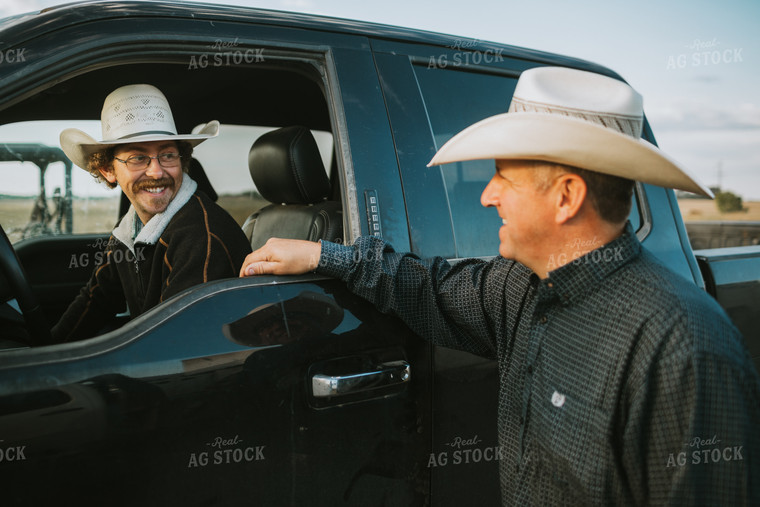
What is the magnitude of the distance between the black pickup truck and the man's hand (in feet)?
0.13

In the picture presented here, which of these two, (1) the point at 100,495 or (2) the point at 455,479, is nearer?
(1) the point at 100,495

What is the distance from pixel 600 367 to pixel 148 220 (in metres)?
1.66

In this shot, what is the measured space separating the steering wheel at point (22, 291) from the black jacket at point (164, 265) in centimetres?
34

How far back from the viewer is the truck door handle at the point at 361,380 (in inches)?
56.9

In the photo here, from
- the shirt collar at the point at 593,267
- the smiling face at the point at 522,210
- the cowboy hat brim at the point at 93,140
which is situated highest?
the cowboy hat brim at the point at 93,140

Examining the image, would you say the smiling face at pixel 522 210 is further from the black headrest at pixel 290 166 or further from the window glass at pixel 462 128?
the black headrest at pixel 290 166

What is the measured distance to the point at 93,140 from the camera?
7.07 ft

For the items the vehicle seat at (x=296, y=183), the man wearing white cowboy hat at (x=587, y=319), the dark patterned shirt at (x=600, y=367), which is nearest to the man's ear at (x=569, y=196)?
the man wearing white cowboy hat at (x=587, y=319)

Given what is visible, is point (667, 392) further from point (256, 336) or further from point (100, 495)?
point (100, 495)

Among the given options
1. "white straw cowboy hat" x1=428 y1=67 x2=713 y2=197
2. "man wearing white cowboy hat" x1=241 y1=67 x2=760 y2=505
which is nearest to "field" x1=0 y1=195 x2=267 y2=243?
"man wearing white cowboy hat" x1=241 y1=67 x2=760 y2=505

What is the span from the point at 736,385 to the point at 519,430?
1.70 ft

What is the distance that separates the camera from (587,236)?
1.35 metres

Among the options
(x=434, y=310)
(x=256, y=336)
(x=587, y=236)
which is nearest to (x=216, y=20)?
(x=256, y=336)

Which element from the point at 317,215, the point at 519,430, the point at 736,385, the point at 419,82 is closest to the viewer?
the point at 736,385
